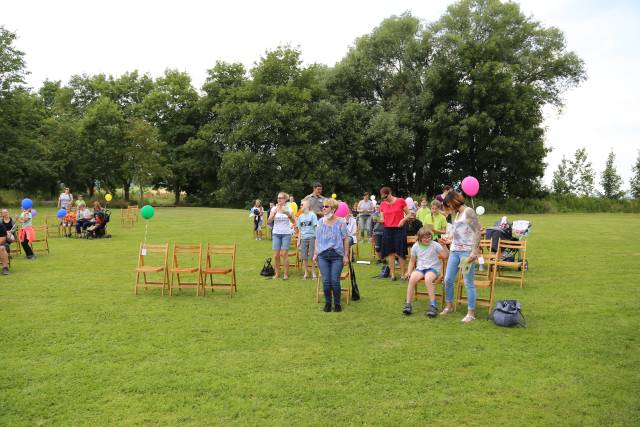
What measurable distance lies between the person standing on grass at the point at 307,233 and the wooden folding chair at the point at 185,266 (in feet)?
7.28

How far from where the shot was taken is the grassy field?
14.8 feet

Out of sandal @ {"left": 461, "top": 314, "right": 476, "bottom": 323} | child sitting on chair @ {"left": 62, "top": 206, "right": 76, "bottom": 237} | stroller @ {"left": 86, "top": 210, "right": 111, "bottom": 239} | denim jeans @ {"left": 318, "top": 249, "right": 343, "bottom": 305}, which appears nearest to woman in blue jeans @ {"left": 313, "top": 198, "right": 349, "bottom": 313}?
denim jeans @ {"left": 318, "top": 249, "right": 343, "bottom": 305}

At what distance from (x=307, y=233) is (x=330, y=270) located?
2.67 m

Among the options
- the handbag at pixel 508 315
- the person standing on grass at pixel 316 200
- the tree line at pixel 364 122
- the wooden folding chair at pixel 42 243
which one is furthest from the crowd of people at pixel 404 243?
the tree line at pixel 364 122

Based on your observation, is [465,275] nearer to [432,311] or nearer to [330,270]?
[432,311]

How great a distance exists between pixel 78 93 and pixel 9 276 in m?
54.5

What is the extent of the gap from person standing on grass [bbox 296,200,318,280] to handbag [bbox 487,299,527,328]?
4284 mm

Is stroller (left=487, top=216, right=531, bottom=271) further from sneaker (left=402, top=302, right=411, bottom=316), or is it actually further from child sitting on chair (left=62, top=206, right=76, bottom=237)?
child sitting on chair (left=62, top=206, right=76, bottom=237)

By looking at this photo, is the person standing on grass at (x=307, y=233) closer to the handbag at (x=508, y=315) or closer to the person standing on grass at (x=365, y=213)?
the handbag at (x=508, y=315)

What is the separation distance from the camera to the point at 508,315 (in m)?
7.11

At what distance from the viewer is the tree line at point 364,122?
40.8 m

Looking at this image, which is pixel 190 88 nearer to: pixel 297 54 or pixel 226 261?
pixel 297 54

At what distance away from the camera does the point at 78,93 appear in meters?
58.4

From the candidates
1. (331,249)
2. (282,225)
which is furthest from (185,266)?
(331,249)
